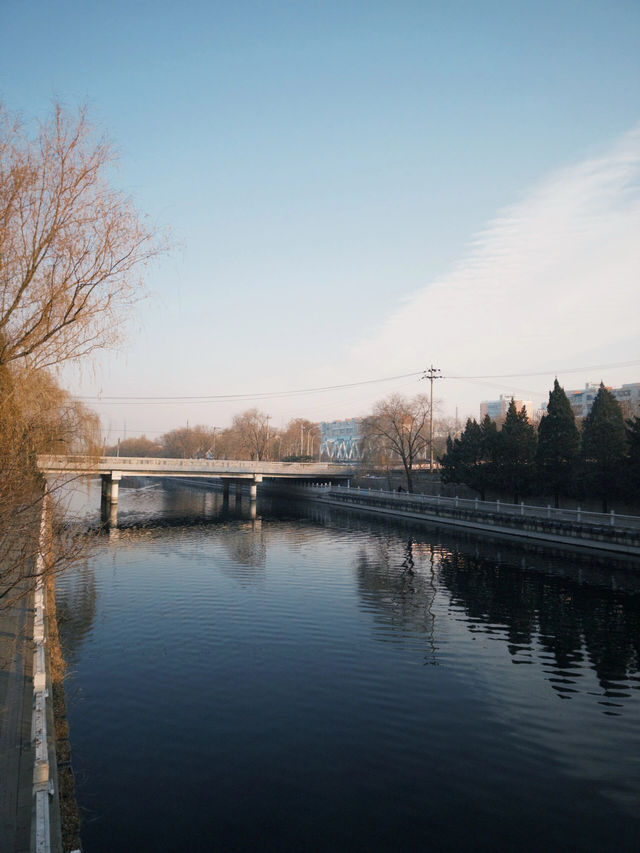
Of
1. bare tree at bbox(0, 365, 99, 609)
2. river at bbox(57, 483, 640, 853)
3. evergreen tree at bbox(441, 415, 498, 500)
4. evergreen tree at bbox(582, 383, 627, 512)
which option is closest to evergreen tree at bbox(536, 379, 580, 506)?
evergreen tree at bbox(582, 383, 627, 512)

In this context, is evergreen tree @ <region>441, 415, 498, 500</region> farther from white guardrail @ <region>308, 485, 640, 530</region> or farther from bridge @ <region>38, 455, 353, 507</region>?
bridge @ <region>38, 455, 353, 507</region>

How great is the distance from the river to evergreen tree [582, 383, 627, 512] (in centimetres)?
1213

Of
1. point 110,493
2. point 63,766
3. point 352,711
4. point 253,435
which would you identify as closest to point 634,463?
point 352,711

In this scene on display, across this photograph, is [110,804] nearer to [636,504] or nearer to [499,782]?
[499,782]

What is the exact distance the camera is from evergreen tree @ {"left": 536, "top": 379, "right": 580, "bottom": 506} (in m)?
39.5

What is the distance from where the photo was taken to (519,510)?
3659cm

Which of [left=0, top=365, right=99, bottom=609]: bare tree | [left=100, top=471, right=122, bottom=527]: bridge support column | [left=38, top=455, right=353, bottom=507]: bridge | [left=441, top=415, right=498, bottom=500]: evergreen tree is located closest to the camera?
[left=0, top=365, right=99, bottom=609]: bare tree

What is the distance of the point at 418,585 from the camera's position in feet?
77.4

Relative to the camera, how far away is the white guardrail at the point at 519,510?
29.1 meters

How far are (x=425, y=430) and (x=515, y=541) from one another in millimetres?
40459

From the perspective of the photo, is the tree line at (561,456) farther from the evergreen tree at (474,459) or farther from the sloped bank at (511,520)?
the sloped bank at (511,520)

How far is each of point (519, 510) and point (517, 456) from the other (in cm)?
780

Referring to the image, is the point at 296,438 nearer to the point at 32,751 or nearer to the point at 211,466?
the point at 211,466

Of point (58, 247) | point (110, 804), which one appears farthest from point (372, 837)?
point (58, 247)
